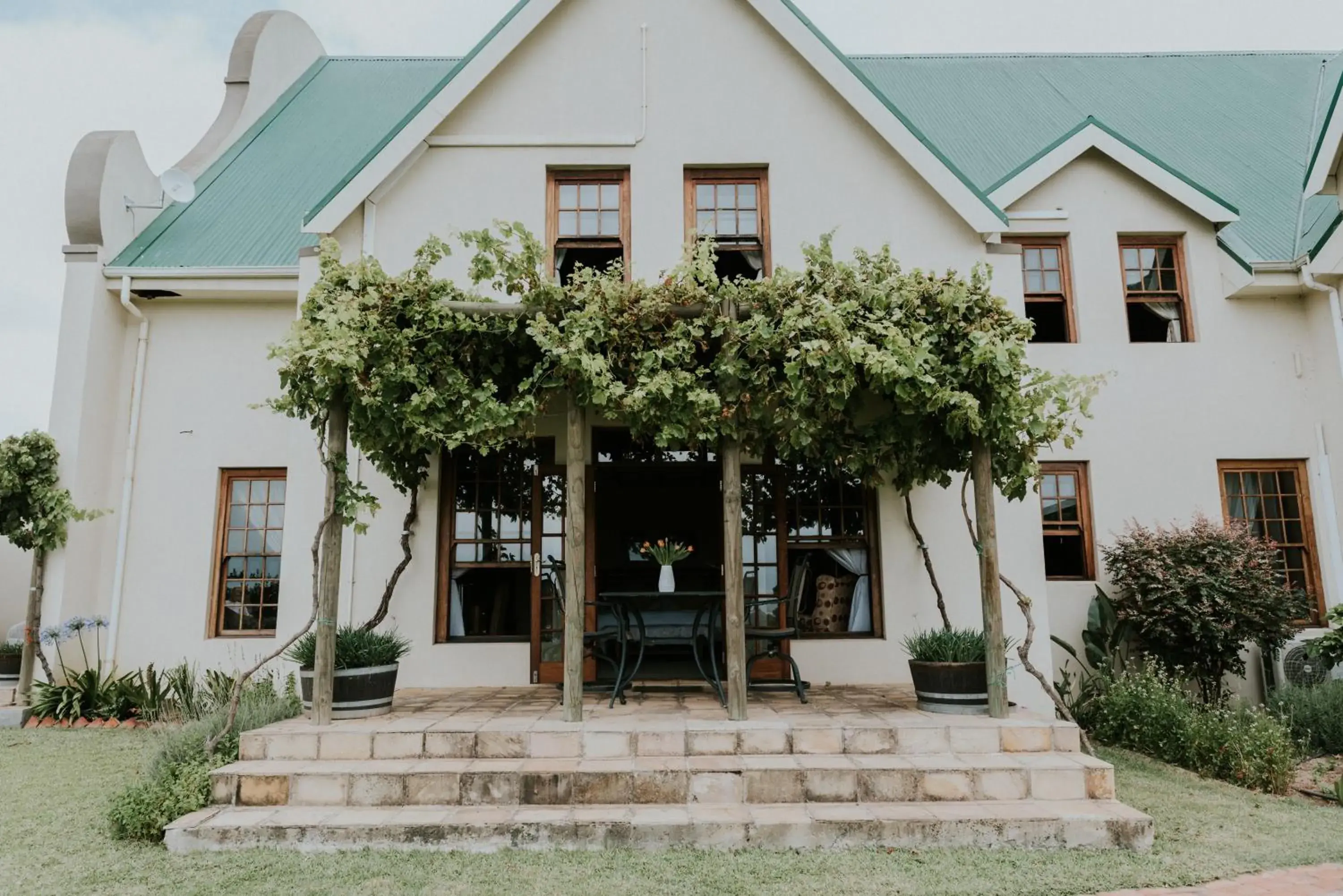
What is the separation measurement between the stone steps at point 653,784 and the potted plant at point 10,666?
18.2ft

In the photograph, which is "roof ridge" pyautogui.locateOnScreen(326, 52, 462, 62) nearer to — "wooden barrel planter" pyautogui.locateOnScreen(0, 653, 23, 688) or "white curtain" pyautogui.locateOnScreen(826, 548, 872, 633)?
"wooden barrel planter" pyautogui.locateOnScreen(0, 653, 23, 688)

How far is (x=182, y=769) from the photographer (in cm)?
528

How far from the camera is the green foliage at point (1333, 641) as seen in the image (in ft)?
20.5

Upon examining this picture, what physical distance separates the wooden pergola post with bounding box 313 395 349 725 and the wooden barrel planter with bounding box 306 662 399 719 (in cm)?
7

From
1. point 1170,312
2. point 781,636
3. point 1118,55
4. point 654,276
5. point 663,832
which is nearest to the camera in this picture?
point 663,832

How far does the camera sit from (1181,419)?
9227 mm

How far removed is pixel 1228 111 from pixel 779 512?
32.3 ft

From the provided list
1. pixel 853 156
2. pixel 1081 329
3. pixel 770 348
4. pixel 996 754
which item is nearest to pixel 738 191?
pixel 853 156

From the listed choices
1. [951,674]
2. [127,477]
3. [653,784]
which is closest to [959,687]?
[951,674]

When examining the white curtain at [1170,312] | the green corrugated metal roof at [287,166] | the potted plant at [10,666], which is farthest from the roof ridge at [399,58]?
the white curtain at [1170,312]

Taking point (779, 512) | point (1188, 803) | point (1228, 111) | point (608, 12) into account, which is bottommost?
point (1188, 803)

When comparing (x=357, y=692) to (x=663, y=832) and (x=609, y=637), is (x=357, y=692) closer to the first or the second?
(x=609, y=637)

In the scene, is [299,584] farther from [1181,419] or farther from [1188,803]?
[1181,419]

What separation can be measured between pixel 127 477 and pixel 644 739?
22.6ft
